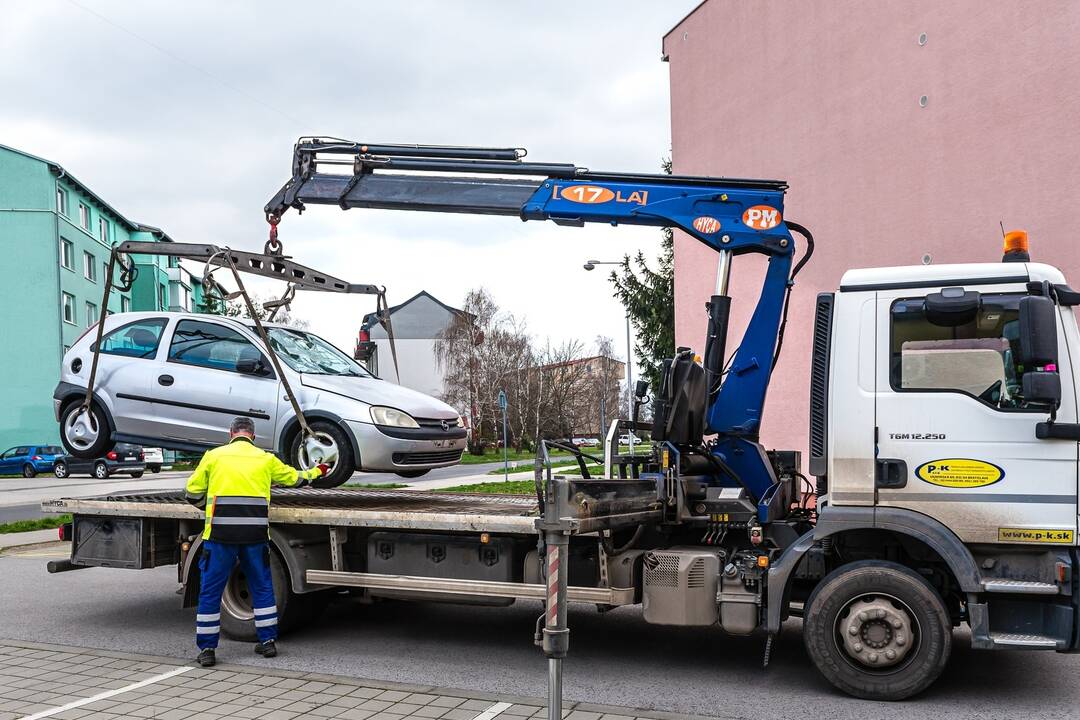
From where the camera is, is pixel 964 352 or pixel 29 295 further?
pixel 29 295

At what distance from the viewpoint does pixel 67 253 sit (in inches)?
1650

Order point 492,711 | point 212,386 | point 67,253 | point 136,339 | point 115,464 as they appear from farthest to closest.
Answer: point 67,253
point 115,464
point 136,339
point 212,386
point 492,711

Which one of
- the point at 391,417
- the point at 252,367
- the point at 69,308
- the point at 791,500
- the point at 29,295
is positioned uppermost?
the point at 29,295

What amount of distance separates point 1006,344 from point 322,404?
4900mm

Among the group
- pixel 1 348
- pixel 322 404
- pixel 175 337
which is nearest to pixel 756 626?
pixel 322 404

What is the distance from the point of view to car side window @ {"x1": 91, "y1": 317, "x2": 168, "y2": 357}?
824 centimetres

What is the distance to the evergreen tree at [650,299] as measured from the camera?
2686 cm

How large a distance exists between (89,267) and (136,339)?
40.5 m

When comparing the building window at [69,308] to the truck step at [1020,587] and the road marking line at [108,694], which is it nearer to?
the road marking line at [108,694]

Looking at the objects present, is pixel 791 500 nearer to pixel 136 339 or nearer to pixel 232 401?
pixel 232 401

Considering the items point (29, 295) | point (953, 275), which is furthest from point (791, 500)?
point (29, 295)

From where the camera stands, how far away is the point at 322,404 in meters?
7.79

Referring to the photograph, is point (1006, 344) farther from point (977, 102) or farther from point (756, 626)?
point (977, 102)

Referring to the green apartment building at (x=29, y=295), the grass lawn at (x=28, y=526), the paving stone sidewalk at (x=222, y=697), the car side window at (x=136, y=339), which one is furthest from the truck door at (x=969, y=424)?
the green apartment building at (x=29, y=295)
